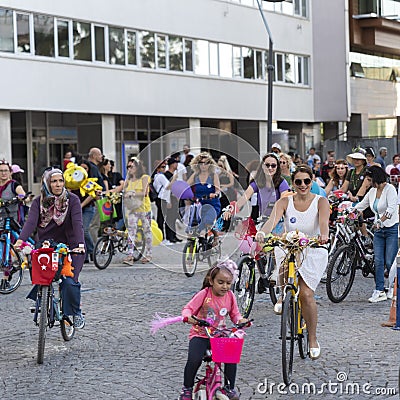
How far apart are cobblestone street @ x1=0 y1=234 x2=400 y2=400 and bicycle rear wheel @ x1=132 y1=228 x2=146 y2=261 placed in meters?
3.42

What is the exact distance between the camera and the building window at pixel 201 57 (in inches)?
1435

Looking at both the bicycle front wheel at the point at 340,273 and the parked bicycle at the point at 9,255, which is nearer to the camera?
the bicycle front wheel at the point at 340,273

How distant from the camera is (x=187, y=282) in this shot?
13367 millimetres

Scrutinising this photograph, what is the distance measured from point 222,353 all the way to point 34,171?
27877mm

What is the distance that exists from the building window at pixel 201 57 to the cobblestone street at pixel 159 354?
25001 mm

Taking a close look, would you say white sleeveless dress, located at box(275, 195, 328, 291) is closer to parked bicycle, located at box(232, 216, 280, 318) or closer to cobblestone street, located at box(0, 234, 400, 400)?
cobblestone street, located at box(0, 234, 400, 400)

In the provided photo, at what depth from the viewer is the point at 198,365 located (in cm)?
588

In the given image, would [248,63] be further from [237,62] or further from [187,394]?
[187,394]

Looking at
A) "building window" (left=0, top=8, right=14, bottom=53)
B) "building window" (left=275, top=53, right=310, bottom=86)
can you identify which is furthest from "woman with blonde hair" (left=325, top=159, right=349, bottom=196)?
"building window" (left=275, top=53, right=310, bottom=86)

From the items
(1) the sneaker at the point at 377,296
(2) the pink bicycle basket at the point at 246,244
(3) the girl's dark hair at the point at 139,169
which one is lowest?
(1) the sneaker at the point at 377,296

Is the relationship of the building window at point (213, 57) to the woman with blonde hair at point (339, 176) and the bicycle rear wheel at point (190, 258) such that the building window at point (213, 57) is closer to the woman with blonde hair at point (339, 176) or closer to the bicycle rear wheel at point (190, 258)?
the woman with blonde hair at point (339, 176)

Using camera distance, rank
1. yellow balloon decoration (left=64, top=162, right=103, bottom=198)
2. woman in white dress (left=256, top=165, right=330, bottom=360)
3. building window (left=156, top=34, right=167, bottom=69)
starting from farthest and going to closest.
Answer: building window (left=156, top=34, right=167, bottom=69)
yellow balloon decoration (left=64, top=162, right=103, bottom=198)
woman in white dress (left=256, top=165, right=330, bottom=360)

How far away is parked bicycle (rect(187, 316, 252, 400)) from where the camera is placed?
566 cm

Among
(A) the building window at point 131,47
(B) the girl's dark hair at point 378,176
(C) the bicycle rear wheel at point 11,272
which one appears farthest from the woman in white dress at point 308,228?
(A) the building window at point 131,47
